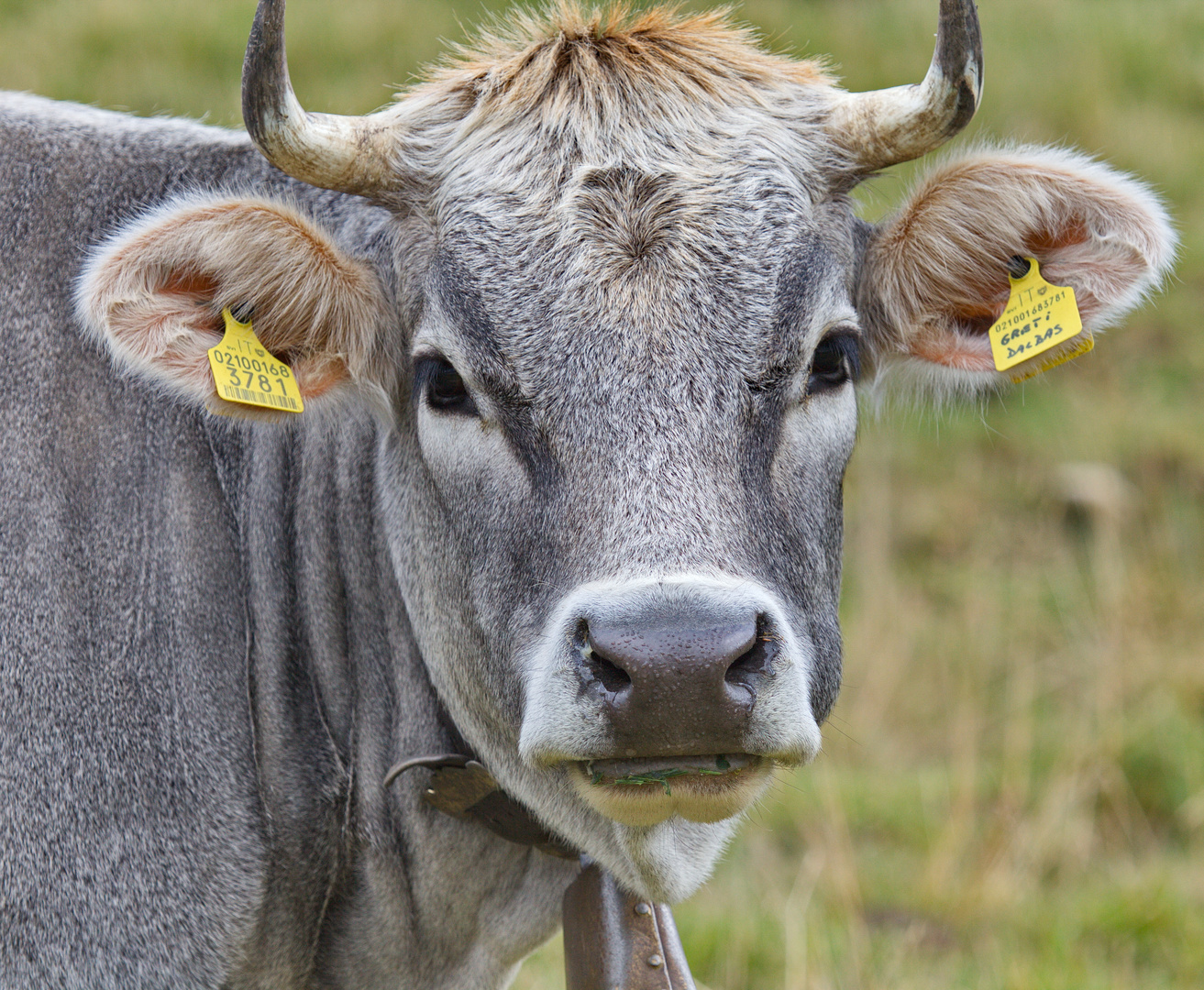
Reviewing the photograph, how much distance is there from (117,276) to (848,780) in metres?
4.69

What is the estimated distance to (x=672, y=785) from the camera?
9.11 ft

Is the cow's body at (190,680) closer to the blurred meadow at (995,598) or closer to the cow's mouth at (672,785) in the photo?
the cow's mouth at (672,785)

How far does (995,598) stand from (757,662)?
18.5 ft

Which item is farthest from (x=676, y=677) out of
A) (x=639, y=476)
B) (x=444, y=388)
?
(x=444, y=388)

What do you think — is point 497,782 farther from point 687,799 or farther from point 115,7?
point 115,7

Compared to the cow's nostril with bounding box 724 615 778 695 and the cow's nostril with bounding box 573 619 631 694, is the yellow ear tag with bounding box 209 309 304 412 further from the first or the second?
the cow's nostril with bounding box 724 615 778 695

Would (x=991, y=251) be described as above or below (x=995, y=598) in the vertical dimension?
above

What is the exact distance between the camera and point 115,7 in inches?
408

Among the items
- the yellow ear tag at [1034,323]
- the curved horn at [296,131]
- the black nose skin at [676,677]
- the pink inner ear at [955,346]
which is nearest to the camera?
the black nose skin at [676,677]

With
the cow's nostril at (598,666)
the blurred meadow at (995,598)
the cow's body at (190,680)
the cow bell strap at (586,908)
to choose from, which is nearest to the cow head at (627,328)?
the cow's nostril at (598,666)

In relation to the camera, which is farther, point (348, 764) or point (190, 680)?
point (348, 764)

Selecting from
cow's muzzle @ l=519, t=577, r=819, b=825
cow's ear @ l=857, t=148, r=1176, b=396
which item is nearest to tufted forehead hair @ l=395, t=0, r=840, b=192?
cow's ear @ l=857, t=148, r=1176, b=396

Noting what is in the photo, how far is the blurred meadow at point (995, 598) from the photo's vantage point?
211 inches

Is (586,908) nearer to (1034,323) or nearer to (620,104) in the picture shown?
(1034,323)
